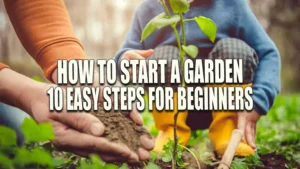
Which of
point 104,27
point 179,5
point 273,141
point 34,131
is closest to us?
point 34,131

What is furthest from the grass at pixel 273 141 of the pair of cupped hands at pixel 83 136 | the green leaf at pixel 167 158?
the pair of cupped hands at pixel 83 136

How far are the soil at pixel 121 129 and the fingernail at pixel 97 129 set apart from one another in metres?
0.02

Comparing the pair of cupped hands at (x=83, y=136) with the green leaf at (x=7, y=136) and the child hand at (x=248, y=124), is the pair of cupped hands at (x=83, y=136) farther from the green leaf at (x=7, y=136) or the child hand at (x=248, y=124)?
the child hand at (x=248, y=124)

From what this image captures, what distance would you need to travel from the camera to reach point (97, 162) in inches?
23.6

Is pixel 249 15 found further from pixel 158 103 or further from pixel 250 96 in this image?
pixel 158 103

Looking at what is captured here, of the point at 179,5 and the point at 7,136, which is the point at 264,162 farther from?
the point at 7,136

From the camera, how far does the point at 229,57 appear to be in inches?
43.6

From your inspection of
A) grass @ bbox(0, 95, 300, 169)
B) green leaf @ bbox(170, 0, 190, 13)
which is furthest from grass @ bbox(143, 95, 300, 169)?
green leaf @ bbox(170, 0, 190, 13)

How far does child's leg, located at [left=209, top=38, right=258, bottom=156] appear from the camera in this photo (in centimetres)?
111

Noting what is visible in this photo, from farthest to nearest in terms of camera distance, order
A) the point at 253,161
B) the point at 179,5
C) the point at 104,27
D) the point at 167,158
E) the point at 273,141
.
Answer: the point at 104,27 < the point at 273,141 < the point at 253,161 < the point at 167,158 < the point at 179,5

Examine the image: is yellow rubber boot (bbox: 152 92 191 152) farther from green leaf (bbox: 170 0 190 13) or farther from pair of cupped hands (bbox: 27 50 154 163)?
green leaf (bbox: 170 0 190 13)

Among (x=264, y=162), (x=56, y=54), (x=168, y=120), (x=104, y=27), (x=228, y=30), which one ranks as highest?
(x=104, y=27)

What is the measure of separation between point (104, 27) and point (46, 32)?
57 cm

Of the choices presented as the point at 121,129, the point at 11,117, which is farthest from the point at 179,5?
the point at 11,117
